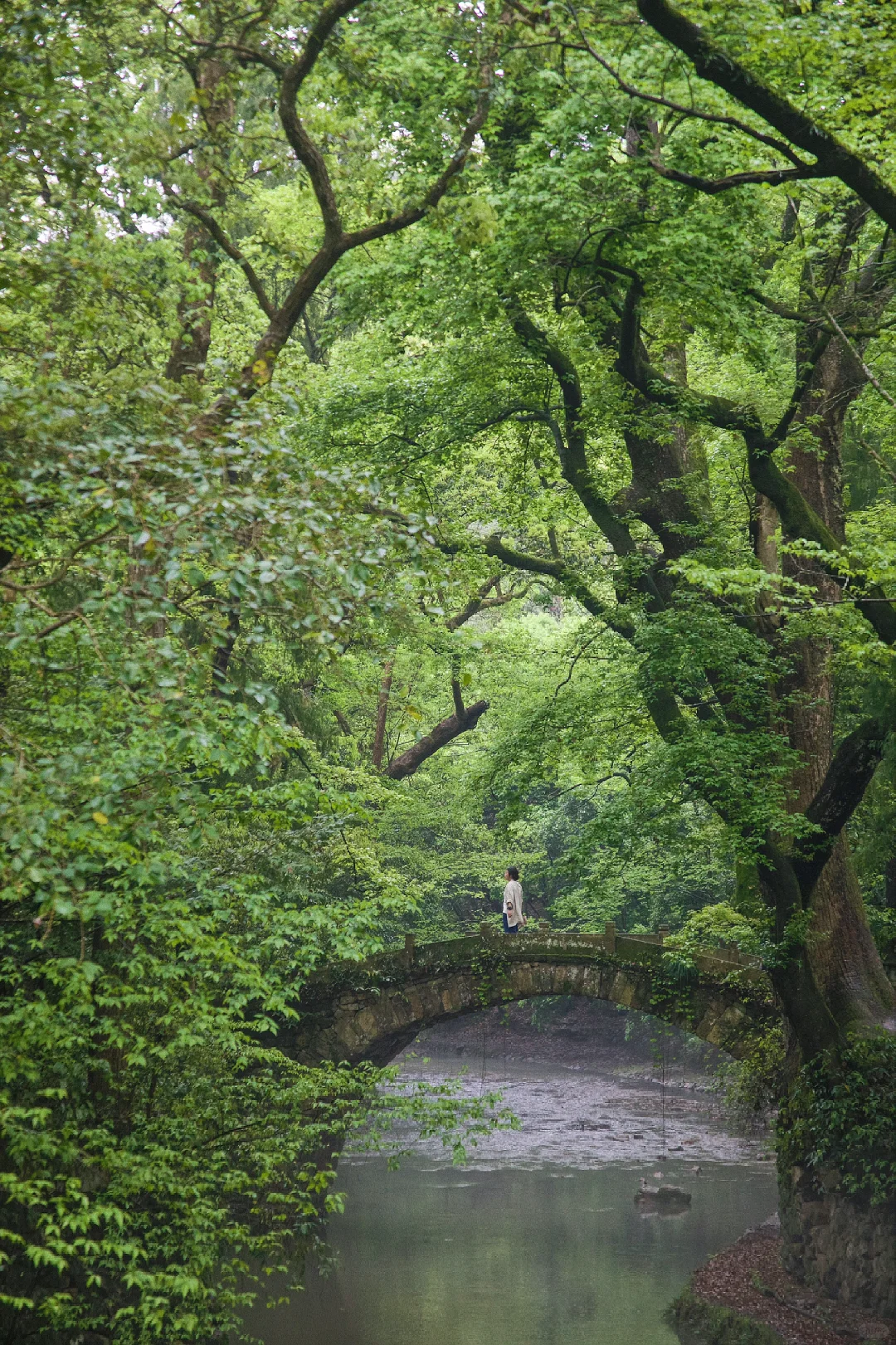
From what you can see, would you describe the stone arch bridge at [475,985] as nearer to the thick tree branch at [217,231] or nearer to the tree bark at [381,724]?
the tree bark at [381,724]

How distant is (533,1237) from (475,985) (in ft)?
11.1

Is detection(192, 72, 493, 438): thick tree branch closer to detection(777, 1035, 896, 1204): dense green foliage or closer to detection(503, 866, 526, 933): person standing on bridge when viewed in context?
detection(777, 1035, 896, 1204): dense green foliage

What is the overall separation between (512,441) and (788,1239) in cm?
967

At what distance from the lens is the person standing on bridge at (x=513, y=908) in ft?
51.5

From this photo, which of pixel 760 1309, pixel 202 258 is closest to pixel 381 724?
pixel 760 1309

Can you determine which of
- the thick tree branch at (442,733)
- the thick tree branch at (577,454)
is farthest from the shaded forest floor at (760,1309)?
the thick tree branch at (442,733)

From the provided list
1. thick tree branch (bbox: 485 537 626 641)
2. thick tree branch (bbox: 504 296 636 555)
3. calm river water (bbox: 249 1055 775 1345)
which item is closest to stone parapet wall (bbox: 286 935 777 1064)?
calm river water (bbox: 249 1055 775 1345)

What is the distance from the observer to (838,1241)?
36.5 feet

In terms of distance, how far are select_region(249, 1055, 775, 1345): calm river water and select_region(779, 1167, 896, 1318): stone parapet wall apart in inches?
65.6

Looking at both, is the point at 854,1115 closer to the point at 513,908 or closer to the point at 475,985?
the point at 475,985

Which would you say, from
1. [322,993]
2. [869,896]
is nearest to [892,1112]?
[869,896]

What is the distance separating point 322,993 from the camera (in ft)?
49.9

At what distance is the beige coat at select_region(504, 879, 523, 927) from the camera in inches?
618

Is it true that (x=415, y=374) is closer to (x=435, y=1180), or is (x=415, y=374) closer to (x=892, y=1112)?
(x=892, y=1112)
